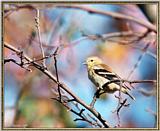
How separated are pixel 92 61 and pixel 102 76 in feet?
0.22

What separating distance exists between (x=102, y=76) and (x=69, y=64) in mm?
135

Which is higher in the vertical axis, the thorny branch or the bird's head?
the bird's head

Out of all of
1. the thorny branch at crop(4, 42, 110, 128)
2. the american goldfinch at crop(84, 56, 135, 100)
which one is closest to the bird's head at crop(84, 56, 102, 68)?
the american goldfinch at crop(84, 56, 135, 100)

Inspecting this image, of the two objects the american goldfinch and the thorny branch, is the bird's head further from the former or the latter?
the thorny branch

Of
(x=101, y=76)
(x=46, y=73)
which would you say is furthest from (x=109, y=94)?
(x=46, y=73)

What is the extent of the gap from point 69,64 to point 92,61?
9 cm

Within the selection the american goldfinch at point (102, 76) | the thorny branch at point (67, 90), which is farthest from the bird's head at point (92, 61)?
the thorny branch at point (67, 90)

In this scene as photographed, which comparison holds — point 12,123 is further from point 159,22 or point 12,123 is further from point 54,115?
point 159,22

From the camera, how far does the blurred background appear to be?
7.95ft

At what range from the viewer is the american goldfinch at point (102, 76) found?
2.38m

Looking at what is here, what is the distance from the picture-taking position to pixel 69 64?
98.0 inches

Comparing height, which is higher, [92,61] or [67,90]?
[92,61]

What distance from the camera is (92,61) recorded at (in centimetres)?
245

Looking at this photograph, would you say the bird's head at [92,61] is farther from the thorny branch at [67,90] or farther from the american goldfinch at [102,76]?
the thorny branch at [67,90]
